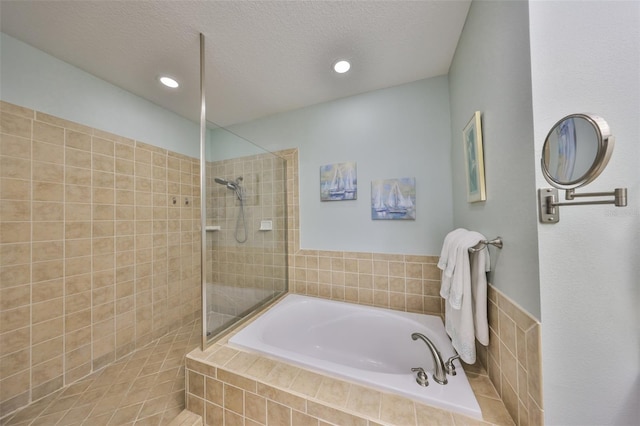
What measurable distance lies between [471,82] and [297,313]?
202cm

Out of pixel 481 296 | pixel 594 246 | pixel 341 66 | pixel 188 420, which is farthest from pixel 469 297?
pixel 341 66

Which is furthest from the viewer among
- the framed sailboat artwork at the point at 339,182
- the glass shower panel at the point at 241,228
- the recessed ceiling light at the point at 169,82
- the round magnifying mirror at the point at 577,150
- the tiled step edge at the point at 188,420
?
the framed sailboat artwork at the point at 339,182

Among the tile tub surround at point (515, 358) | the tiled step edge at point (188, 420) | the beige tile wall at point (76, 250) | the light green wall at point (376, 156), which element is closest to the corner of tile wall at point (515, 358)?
the tile tub surround at point (515, 358)

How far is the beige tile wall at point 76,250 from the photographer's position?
114cm

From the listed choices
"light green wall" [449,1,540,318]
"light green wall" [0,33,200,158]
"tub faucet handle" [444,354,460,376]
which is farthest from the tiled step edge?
"light green wall" [0,33,200,158]

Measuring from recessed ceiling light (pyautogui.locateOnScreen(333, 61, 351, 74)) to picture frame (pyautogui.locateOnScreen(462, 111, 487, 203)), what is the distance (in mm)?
951

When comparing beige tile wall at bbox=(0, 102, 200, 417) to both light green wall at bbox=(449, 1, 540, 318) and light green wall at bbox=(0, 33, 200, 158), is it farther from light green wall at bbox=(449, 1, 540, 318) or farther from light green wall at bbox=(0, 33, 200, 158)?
light green wall at bbox=(449, 1, 540, 318)

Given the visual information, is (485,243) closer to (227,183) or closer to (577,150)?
(577,150)

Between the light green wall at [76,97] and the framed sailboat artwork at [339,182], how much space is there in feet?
4.87

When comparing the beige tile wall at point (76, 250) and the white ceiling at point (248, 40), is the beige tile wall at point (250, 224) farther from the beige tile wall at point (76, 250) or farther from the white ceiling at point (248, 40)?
the beige tile wall at point (76, 250)

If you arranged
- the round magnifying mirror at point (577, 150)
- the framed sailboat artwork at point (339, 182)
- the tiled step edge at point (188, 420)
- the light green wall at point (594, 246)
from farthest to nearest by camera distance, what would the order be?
1. the framed sailboat artwork at point (339, 182)
2. the tiled step edge at point (188, 420)
3. the light green wall at point (594, 246)
4. the round magnifying mirror at point (577, 150)

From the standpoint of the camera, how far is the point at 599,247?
559 mm

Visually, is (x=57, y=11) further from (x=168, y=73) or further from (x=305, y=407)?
(x=305, y=407)

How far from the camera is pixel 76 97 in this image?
4.63 ft
